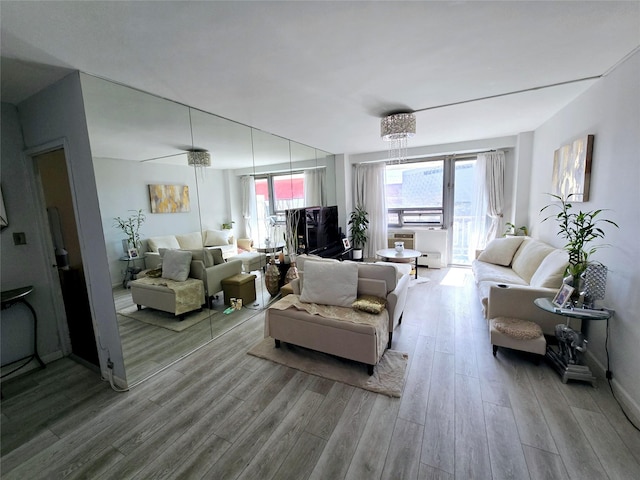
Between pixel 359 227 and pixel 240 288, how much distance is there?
130 inches

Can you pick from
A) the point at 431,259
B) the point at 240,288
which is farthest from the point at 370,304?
the point at 431,259

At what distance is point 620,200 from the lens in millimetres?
1942

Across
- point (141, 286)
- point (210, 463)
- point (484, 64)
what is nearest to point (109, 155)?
point (141, 286)

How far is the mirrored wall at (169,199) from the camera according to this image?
6.68ft

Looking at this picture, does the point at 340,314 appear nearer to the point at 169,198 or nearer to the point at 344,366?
the point at 344,366

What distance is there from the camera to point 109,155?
204 centimetres

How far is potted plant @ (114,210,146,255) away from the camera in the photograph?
2.10 meters

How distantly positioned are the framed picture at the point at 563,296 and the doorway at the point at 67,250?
3936 millimetres

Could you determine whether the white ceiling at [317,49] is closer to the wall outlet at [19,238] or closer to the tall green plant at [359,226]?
the wall outlet at [19,238]

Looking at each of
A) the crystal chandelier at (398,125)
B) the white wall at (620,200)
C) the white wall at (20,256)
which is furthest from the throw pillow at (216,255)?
the white wall at (620,200)

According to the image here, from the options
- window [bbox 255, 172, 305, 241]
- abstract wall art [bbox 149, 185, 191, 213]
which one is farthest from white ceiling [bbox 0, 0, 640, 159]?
window [bbox 255, 172, 305, 241]

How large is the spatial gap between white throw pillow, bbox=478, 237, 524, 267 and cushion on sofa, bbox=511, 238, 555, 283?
0.43ft

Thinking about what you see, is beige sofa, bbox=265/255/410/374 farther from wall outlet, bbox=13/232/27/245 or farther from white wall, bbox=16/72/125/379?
wall outlet, bbox=13/232/27/245

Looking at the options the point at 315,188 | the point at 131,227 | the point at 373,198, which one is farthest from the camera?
the point at 373,198
